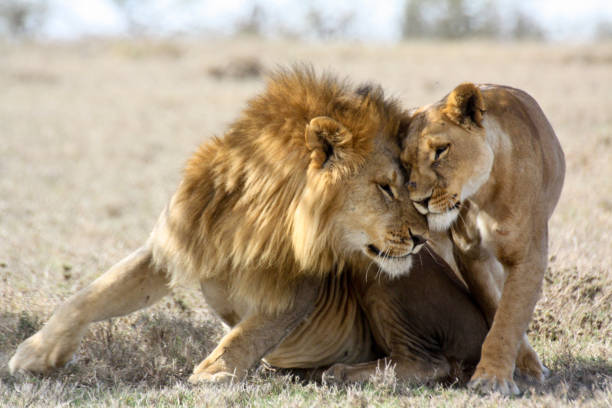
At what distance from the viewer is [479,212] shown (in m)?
3.32

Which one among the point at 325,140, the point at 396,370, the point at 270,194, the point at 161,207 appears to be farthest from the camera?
the point at 161,207

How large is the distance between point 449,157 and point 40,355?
194cm

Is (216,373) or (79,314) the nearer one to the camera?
(216,373)

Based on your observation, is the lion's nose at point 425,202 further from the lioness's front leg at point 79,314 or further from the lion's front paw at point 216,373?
the lioness's front leg at point 79,314

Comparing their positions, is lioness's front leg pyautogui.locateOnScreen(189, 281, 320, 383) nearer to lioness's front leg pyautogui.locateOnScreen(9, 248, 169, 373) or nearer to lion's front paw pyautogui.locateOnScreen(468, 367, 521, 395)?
lioness's front leg pyautogui.locateOnScreen(9, 248, 169, 373)

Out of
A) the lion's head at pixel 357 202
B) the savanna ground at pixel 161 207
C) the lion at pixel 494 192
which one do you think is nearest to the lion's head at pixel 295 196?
the lion's head at pixel 357 202

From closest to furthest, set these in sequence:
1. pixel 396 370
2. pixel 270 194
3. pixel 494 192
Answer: pixel 270 194, pixel 494 192, pixel 396 370

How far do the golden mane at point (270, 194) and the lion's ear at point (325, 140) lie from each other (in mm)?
24

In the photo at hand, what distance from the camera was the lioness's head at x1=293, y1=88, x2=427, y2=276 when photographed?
3.04m

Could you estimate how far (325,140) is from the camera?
3.04 metres

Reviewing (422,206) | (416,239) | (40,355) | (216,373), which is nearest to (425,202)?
(422,206)

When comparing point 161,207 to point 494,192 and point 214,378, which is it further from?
point 494,192

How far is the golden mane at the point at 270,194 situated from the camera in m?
3.08

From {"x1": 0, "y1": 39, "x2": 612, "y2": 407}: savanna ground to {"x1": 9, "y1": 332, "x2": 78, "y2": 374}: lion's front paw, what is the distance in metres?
0.06
